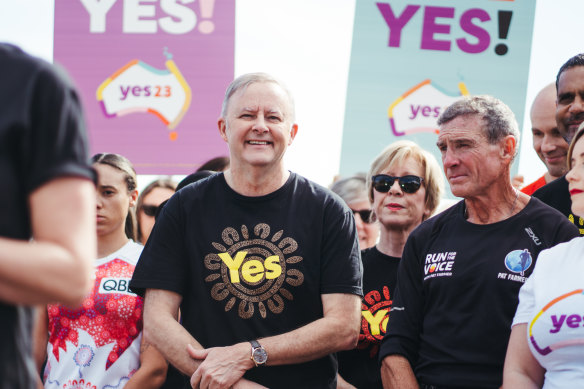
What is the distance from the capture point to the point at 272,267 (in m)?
2.81

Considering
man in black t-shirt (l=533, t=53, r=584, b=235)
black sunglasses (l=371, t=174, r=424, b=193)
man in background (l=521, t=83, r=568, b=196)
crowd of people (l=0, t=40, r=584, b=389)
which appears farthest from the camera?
man in background (l=521, t=83, r=568, b=196)

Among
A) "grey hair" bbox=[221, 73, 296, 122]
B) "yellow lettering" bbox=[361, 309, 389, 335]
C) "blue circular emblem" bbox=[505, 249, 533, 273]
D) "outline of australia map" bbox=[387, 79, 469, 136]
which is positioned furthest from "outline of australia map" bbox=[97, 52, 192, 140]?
"blue circular emblem" bbox=[505, 249, 533, 273]

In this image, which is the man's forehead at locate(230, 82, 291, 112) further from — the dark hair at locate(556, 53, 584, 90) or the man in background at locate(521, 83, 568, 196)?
the man in background at locate(521, 83, 568, 196)

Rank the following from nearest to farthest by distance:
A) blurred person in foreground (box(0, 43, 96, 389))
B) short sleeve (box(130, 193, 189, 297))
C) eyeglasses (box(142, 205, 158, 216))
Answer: blurred person in foreground (box(0, 43, 96, 389)) < short sleeve (box(130, 193, 189, 297)) < eyeglasses (box(142, 205, 158, 216))

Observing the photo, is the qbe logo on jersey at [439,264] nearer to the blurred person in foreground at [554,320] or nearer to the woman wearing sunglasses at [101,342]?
the blurred person in foreground at [554,320]

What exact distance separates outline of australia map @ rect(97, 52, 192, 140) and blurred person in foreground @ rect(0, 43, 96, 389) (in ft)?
15.3

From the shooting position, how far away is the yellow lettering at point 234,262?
9.25 feet

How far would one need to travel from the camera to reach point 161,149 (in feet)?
19.3

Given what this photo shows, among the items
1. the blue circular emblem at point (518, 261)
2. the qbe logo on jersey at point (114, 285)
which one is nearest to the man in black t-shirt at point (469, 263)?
the blue circular emblem at point (518, 261)

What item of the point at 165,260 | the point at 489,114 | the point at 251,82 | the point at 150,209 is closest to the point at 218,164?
the point at 150,209

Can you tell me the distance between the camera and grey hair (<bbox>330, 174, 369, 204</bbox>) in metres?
4.41

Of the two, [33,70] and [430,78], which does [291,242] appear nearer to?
[33,70]

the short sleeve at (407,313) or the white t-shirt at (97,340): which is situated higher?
the short sleeve at (407,313)

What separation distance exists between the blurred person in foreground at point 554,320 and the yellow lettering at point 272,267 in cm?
93
